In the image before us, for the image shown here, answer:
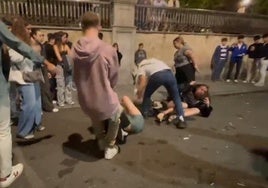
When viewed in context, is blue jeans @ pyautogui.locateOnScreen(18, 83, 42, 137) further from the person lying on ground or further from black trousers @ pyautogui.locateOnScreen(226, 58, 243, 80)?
black trousers @ pyautogui.locateOnScreen(226, 58, 243, 80)

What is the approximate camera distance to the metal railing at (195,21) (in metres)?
11.1

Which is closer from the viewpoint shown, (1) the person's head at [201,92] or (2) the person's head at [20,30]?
(2) the person's head at [20,30]

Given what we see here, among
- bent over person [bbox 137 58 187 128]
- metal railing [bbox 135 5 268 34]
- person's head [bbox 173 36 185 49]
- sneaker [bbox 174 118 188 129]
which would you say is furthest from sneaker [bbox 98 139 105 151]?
metal railing [bbox 135 5 268 34]

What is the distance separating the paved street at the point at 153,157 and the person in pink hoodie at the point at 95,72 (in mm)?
698

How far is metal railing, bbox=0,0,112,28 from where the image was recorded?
9.16 m

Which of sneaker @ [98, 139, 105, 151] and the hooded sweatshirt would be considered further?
sneaker @ [98, 139, 105, 151]

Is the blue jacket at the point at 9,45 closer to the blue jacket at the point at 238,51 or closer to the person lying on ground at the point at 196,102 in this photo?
the person lying on ground at the point at 196,102

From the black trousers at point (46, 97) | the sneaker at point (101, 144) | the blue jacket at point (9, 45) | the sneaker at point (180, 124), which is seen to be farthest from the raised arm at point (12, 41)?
the sneaker at point (180, 124)

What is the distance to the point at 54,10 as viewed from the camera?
382 inches

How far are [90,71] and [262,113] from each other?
4.80 metres

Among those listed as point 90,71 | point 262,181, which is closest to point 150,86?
point 90,71

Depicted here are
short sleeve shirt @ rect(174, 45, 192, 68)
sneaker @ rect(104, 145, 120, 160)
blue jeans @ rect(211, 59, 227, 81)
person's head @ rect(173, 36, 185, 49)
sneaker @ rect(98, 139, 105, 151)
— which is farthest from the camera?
blue jeans @ rect(211, 59, 227, 81)

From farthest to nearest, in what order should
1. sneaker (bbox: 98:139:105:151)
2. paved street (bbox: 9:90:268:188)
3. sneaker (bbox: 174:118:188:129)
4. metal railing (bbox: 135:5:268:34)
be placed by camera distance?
1. metal railing (bbox: 135:5:268:34)
2. sneaker (bbox: 174:118:188:129)
3. sneaker (bbox: 98:139:105:151)
4. paved street (bbox: 9:90:268:188)

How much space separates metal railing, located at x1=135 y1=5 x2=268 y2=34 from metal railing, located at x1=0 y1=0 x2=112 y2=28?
126 centimetres
